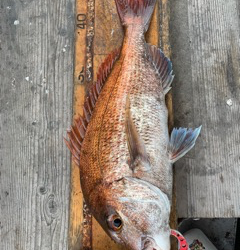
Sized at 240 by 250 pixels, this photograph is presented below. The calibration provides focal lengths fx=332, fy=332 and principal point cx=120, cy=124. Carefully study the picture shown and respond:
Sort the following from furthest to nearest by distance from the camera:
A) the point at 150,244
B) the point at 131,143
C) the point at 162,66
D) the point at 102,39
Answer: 1. the point at 102,39
2. the point at 162,66
3. the point at 131,143
4. the point at 150,244

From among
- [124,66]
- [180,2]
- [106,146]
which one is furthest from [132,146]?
[180,2]

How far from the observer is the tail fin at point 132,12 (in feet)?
6.54

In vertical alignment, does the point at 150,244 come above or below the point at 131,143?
below

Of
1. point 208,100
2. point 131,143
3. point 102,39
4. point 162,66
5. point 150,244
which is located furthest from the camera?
point 208,100

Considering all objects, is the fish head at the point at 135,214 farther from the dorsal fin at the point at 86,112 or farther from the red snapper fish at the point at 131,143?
the dorsal fin at the point at 86,112

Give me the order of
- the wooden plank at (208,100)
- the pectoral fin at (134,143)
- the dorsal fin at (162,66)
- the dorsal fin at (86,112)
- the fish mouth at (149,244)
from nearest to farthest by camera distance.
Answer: the fish mouth at (149,244) → the pectoral fin at (134,143) → the dorsal fin at (86,112) → the dorsal fin at (162,66) → the wooden plank at (208,100)

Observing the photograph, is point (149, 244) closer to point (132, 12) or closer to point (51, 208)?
point (51, 208)

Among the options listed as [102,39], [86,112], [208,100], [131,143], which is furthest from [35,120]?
[208,100]

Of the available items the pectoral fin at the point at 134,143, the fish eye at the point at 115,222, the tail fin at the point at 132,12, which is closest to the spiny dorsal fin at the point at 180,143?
the pectoral fin at the point at 134,143

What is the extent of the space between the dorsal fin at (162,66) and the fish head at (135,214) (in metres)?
0.65

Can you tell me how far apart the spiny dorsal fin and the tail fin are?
26.7 inches

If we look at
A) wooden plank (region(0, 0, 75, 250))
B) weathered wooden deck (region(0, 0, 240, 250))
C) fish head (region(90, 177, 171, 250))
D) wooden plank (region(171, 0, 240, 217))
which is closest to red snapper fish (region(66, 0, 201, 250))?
fish head (region(90, 177, 171, 250))

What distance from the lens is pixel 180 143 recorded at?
5.94 feet

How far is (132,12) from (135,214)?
1.19 m
